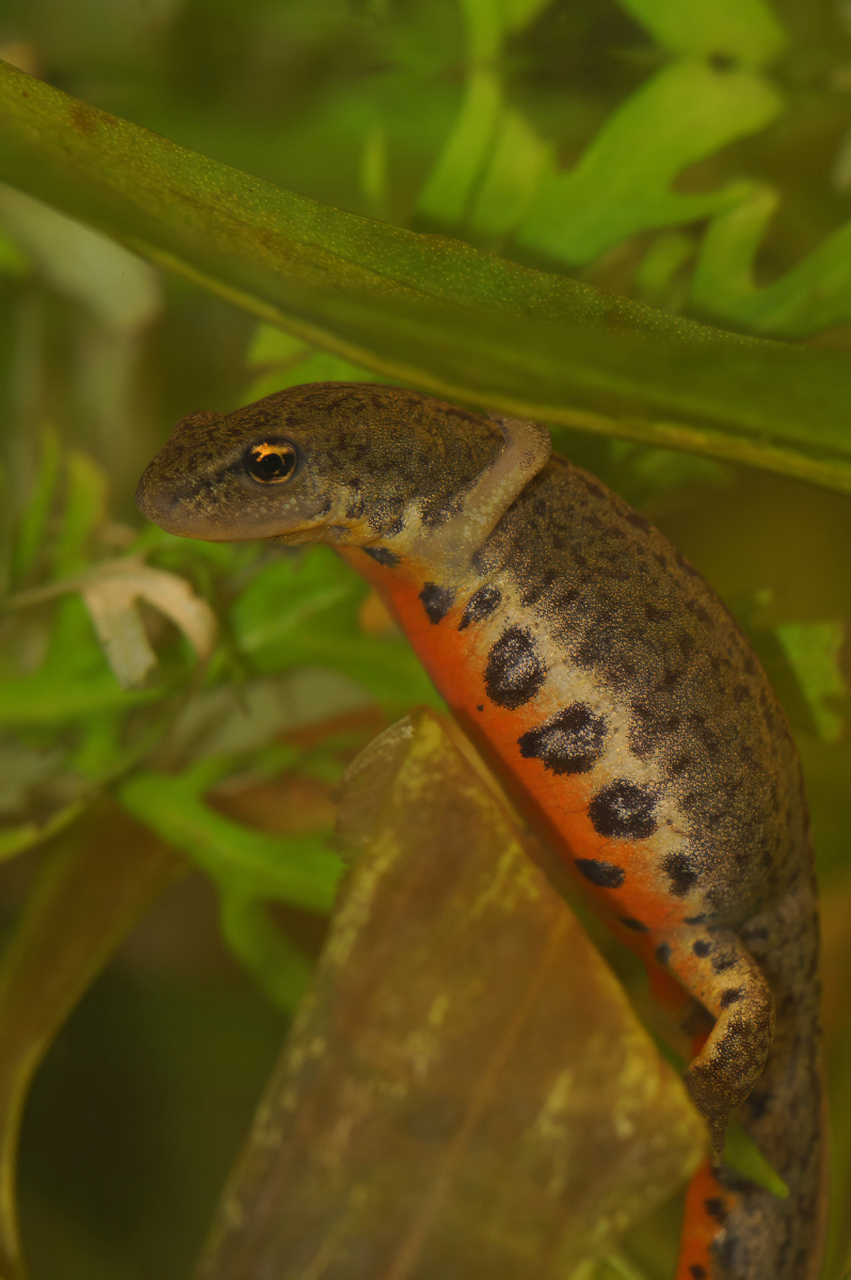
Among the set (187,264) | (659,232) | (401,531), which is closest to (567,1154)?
(401,531)

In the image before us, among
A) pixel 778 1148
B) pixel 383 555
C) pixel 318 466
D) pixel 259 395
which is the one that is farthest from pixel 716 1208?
pixel 259 395

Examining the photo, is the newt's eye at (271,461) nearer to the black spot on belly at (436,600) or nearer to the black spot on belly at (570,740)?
the black spot on belly at (436,600)

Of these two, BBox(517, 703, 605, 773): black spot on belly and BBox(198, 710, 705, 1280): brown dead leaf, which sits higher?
BBox(517, 703, 605, 773): black spot on belly

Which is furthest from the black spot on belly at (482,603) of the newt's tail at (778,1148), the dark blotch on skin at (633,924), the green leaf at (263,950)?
the green leaf at (263,950)

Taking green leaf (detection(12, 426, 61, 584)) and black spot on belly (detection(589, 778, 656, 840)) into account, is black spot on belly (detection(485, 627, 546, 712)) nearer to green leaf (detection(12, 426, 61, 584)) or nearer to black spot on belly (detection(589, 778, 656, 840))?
black spot on belly (detection(589, 778, 656, 840))

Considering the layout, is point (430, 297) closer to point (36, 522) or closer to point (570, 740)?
point (570, 740)

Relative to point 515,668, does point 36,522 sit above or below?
above

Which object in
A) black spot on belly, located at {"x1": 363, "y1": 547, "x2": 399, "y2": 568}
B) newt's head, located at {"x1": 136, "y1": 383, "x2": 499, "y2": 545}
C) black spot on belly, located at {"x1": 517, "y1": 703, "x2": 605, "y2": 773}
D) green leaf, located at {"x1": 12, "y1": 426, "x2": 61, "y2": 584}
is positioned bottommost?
black spot on belly, located at {"x1": 517, "y1": 703, "x2": 605, "y2": 773}

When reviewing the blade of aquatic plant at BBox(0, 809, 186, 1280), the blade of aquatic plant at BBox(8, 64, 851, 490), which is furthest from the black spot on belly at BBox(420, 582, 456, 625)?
the blade of aquatic plant at BBox(0, 809, 186, 1280)
